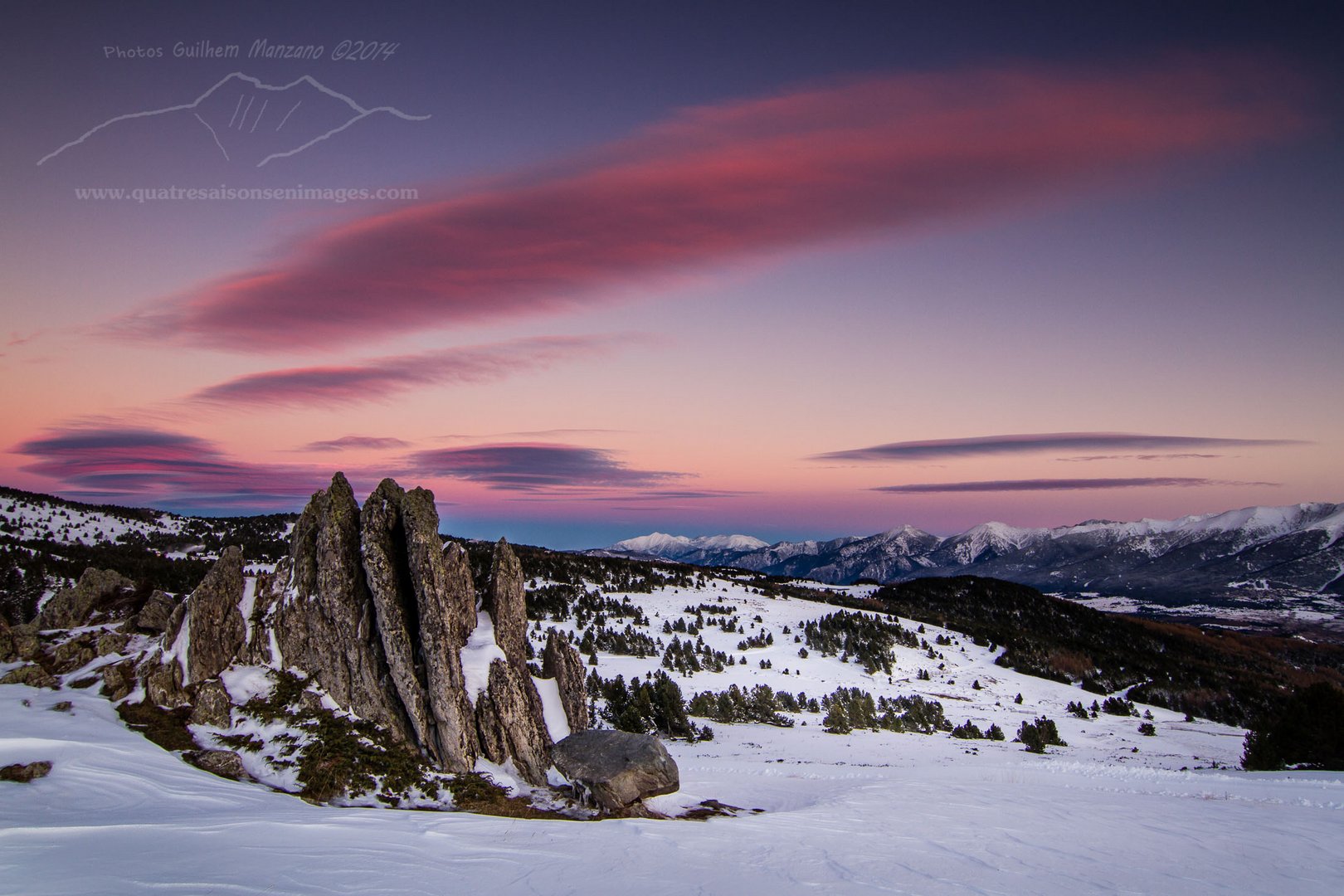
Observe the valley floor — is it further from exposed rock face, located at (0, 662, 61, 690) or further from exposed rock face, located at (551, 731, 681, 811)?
exposed rock face, located at (551, 731, 681, 811)

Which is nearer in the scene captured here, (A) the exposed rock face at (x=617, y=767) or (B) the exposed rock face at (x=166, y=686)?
(A) the exposed rock face at (x=617, y=767)

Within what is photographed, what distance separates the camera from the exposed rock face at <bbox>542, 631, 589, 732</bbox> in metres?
23.4

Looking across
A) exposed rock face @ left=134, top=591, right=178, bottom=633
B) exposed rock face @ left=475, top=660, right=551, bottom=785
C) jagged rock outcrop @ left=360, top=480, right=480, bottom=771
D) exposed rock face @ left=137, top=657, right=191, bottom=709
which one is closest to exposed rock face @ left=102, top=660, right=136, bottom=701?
exposed rock face @ left=137, top=657, right=191, bottom=709

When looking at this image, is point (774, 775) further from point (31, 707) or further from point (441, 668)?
point (31, 707)

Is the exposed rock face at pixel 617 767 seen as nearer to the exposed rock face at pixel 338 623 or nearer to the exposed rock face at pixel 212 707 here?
the exposed rock face at pixel 338 623

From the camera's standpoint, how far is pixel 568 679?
78.4 ft

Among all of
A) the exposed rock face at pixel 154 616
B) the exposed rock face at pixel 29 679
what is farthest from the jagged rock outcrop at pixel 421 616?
the exposed rock face at pixel 154 616

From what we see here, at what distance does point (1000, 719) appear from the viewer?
38625 millimetres

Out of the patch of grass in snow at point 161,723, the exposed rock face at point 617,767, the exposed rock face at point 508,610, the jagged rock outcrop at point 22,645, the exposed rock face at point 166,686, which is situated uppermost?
the exposed rock face at point 508,610

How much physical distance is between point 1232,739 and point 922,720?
54.9 feet

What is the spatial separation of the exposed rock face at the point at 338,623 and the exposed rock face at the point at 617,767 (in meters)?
5.99

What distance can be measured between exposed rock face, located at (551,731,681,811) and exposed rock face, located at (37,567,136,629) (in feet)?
84.4

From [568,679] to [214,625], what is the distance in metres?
13.1

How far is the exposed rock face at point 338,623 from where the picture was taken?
2097 centimetres
